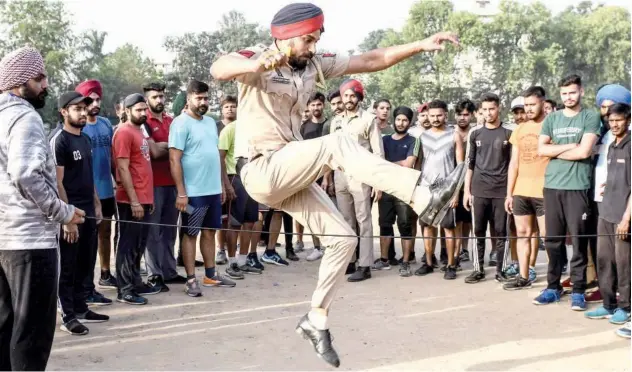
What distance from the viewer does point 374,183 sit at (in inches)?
165

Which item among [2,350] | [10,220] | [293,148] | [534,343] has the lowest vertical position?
[534,343]

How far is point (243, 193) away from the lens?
890cm

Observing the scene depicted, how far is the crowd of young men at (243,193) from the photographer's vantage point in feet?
13.6

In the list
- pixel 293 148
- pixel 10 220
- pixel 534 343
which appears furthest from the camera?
pixel 534 343

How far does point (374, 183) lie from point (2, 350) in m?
2.43

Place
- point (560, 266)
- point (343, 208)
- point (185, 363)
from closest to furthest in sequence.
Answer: point (185, 363) < point (560, 266) < point (343, 208)

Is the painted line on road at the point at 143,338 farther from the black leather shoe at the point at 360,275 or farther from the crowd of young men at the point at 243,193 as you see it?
the black leather shoe at the point at 360,275

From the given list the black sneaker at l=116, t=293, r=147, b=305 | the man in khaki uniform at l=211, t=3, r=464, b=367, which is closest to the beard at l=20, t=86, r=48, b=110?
the man in khaki uniform at l=211, t=3, r=464, b=367

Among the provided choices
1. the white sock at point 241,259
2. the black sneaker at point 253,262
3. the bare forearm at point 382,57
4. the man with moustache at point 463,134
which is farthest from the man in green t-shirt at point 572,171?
the white sock at point 241,259

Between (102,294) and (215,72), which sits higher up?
(215,72)

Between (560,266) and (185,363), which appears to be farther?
(560,266)

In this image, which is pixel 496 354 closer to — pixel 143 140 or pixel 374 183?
pixel 374 183

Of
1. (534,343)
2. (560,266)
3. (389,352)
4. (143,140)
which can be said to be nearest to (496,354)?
(534,343)

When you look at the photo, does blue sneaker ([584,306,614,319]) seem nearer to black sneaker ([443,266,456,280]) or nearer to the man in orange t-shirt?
the man in orange t-shirt
